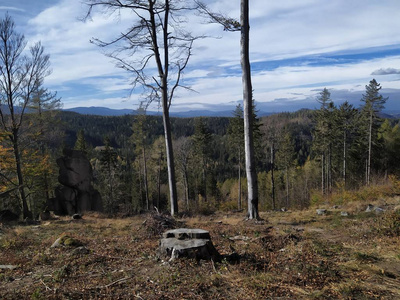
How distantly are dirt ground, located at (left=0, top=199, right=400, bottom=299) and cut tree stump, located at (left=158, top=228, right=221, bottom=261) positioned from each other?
0.16 metres

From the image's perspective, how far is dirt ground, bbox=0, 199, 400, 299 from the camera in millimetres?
4406

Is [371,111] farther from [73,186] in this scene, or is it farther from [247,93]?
[73,186]

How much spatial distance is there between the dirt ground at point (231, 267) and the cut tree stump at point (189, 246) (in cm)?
16

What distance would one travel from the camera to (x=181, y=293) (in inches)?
173

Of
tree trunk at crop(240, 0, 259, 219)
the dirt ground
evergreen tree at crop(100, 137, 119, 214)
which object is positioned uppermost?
tree trunk at crop(240, 0, 259, 219)

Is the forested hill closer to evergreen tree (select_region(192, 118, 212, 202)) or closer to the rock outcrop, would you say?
evergreen tree (select_region(192, 118, 212, 202))

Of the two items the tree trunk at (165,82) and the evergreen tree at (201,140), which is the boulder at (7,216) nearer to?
the tree trunk at (165,82)

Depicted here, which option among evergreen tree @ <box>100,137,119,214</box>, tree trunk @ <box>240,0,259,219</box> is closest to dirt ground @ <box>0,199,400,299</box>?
tree trunk @ <box>240,0,259,219</box>

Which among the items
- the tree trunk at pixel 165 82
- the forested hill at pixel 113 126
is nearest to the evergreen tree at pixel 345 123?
the tree trunk at pixel 165 82

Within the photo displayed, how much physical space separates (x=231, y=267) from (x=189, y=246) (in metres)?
0.96

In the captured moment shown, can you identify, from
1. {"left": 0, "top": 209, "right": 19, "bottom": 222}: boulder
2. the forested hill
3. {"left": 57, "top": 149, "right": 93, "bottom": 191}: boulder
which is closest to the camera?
{"left": 0, "top": 209, "right": 19, "bottom": 222}: boulder

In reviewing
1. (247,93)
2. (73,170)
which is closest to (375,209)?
(247,93)

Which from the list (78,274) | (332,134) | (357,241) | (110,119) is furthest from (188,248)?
(110,119)

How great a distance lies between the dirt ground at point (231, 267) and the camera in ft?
14.5
